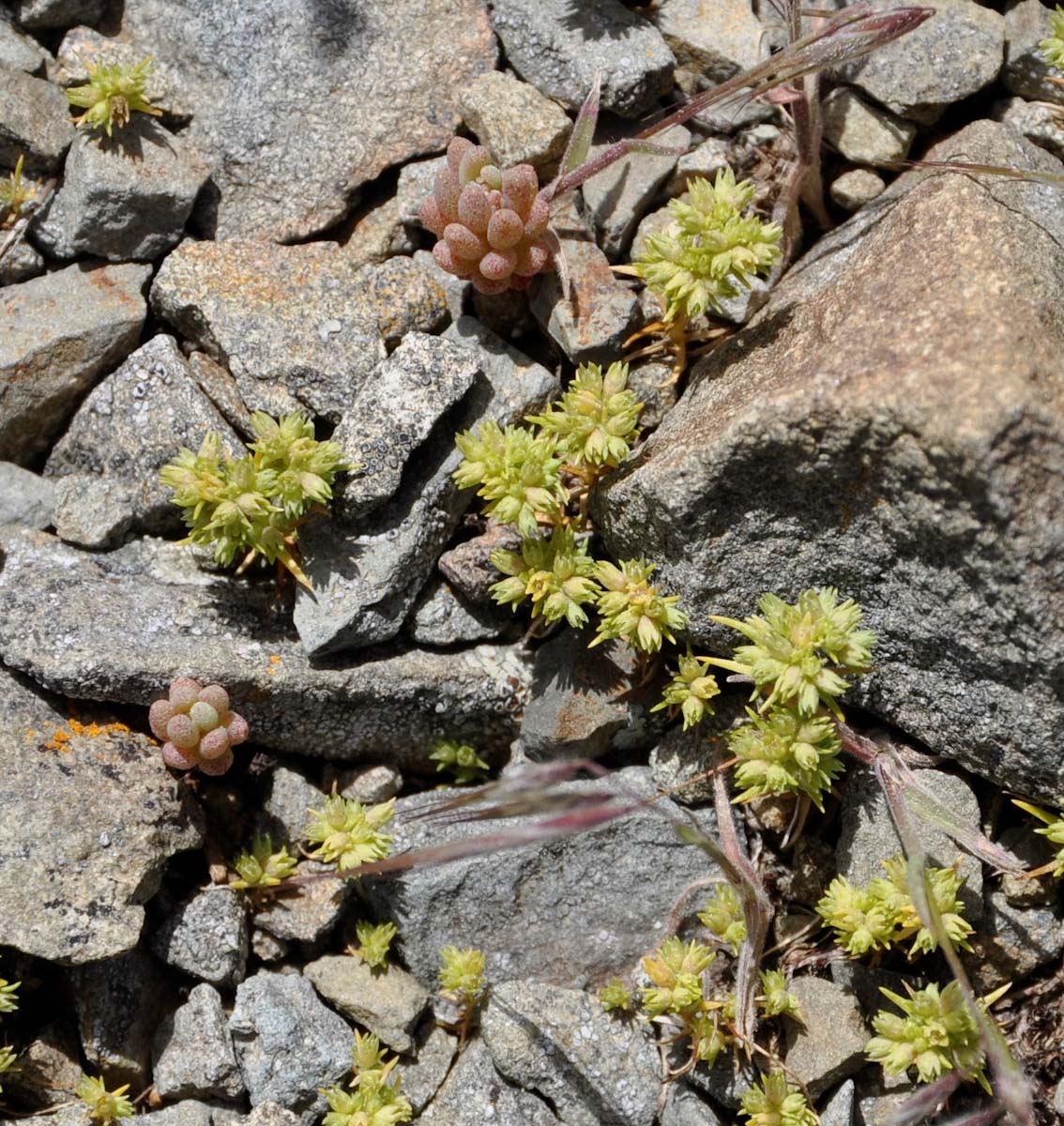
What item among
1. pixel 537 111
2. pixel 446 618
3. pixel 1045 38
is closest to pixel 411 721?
pixel 446 618

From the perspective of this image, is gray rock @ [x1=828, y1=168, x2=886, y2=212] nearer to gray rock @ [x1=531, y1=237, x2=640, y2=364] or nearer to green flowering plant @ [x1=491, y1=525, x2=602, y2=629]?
gray rock @ [x1=531, y1=237, x2=640, y2=364]

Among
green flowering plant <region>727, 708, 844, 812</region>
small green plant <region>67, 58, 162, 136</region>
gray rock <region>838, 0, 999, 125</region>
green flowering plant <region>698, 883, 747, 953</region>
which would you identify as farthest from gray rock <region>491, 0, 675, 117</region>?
green flowering plant <region>698, 883, 747, 953</region>

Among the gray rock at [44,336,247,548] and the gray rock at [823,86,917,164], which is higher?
the gray rock at [823,86,917,164]

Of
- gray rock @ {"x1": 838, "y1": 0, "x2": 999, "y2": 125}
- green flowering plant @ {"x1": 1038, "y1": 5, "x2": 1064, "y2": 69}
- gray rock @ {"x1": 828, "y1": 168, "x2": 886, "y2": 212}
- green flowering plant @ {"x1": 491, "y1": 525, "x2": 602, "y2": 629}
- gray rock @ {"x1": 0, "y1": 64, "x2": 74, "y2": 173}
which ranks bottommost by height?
green flowering plant @ {"x1": 491, "y1": 525, "x2": 602, "y2": 629}

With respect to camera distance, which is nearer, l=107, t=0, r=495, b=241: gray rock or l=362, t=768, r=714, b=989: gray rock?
l=362, t=768, r=714, b=989: gray rock

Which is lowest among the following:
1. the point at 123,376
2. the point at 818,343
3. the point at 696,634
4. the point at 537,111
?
the point at 696,634

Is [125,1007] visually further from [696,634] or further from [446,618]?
[696,634]


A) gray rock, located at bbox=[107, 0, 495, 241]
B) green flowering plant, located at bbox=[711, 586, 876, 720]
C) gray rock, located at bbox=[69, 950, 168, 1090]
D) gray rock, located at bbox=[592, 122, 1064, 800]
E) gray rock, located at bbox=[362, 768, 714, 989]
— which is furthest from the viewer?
gray rock, located at bbox=[107, 0, 495, 241]
